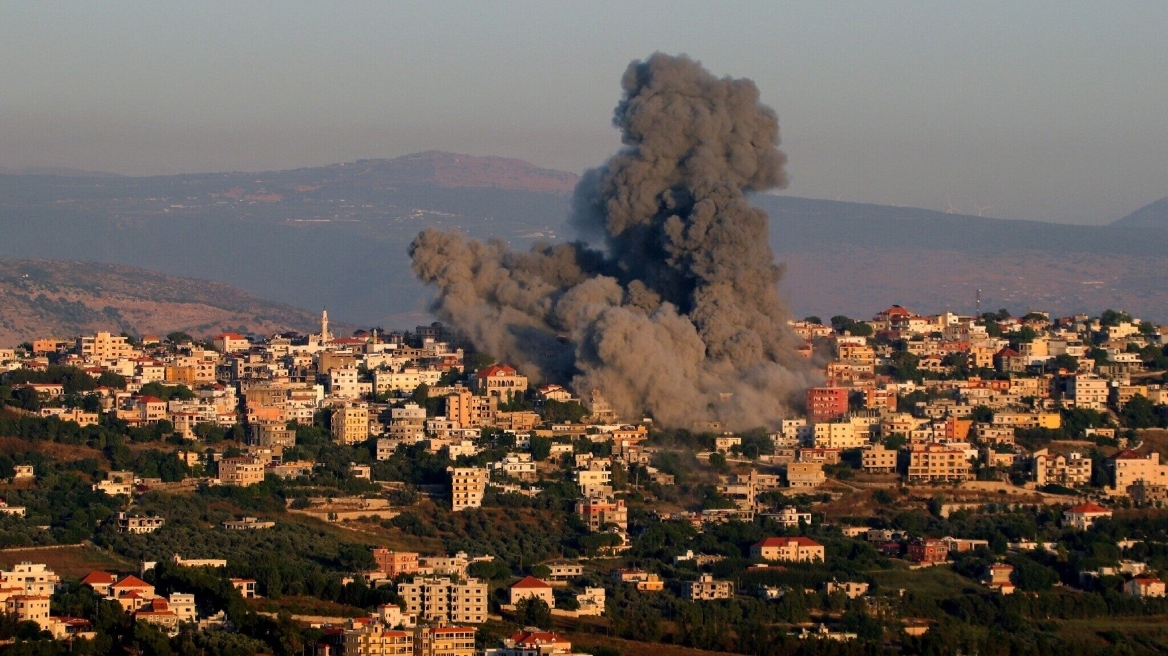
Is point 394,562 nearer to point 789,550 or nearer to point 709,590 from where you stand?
point 709,590

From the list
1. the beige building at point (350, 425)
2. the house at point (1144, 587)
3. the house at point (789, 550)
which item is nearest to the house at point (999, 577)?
the house at point (1144, 587)

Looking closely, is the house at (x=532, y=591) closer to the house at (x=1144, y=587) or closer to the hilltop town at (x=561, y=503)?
the hilltop town at (x=561, y=503)

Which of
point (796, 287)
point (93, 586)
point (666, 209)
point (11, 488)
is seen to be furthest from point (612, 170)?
point (796, 287)

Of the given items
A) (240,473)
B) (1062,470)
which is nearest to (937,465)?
(1062,470)

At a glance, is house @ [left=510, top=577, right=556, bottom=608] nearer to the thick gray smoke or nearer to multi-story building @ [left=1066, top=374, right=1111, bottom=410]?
the thick gray smoke

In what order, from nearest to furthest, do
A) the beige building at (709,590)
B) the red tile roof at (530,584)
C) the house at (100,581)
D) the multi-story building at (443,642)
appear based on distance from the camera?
the multi-story building at (443,642) → the house at (100,581) → the red tile roof at (530,584) → the beige building at (709,590)

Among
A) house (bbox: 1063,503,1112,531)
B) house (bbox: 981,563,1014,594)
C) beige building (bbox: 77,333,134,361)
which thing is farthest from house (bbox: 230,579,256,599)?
beige building (bbox: 77,333,134,361)

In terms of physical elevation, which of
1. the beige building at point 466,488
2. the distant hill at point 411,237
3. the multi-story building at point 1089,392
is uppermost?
the distant hill at point 411,237

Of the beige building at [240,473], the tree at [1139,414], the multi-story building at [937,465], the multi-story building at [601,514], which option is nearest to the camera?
the multi-story building at [601,514]
